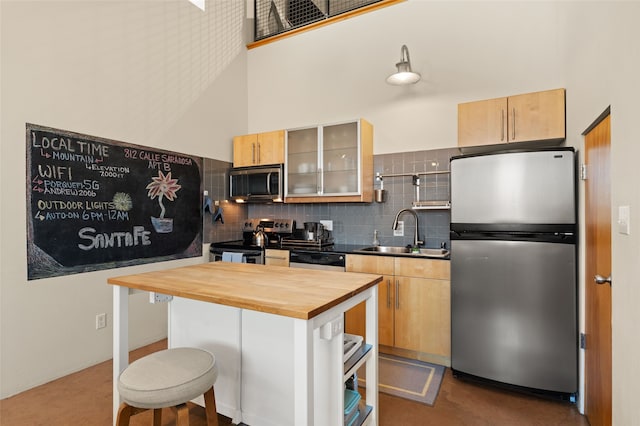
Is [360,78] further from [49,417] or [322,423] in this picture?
[49,417]

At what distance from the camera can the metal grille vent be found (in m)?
3.95

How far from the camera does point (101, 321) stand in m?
2.87

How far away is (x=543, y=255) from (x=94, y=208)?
3.44 m

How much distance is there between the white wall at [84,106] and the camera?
232 cm

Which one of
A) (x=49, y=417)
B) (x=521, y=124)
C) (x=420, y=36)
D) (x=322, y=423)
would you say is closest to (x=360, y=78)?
(x=420, y=36)

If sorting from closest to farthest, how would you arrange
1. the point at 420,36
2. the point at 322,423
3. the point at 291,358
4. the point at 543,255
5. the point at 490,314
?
1. the point at 322,423
2. the point at 291,358
3. the point at 543,255
4. the point at 490,314
5. the point at 420,36

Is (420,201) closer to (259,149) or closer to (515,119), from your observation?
(515,119)

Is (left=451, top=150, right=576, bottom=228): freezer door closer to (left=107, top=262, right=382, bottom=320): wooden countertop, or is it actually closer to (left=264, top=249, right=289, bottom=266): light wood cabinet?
(left=107, top=262, right=382, bottom=320): wooden countertop

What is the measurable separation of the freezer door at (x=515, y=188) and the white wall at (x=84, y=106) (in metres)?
2.79

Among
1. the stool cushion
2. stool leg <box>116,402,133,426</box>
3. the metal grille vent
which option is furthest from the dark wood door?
the metal grille vent

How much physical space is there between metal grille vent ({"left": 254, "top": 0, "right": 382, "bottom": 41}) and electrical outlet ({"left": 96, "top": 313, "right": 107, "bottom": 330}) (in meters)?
3.69

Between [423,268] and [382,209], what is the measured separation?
966 mm
